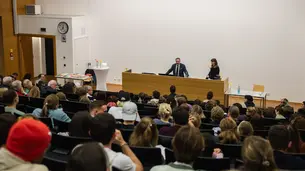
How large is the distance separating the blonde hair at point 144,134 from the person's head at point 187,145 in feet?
4.83

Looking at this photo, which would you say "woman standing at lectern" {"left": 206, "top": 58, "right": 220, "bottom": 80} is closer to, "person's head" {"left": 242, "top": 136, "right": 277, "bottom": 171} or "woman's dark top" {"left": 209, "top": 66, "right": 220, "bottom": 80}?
"woman's dark top" {"left": 209, "top": 66, "right": 220, "bottom": 80}

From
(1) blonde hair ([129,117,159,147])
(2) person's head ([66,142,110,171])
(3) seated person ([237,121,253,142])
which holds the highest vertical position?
(2) person's head ([66,142,110,171])

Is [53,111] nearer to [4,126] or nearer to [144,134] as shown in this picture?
[144,134]

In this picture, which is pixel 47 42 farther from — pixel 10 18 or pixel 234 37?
pixel 234 37

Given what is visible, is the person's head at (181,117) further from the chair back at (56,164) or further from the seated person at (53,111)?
the chair back at (56,164)

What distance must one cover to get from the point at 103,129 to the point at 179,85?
9578mm

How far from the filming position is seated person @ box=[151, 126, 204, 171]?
9.22 feet

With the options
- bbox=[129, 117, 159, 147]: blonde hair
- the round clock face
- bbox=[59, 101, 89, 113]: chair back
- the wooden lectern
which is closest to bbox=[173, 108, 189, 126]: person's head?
bbox=[129, 117, 159, 147]: blonde hair

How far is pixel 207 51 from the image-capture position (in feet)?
45.6

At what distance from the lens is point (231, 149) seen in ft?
16.1

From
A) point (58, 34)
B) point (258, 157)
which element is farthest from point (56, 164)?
point (58, 34)

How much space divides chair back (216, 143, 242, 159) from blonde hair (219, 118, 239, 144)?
254 millimetres

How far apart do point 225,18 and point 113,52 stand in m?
4.59

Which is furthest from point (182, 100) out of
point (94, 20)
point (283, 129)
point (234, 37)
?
point (94, 20)
